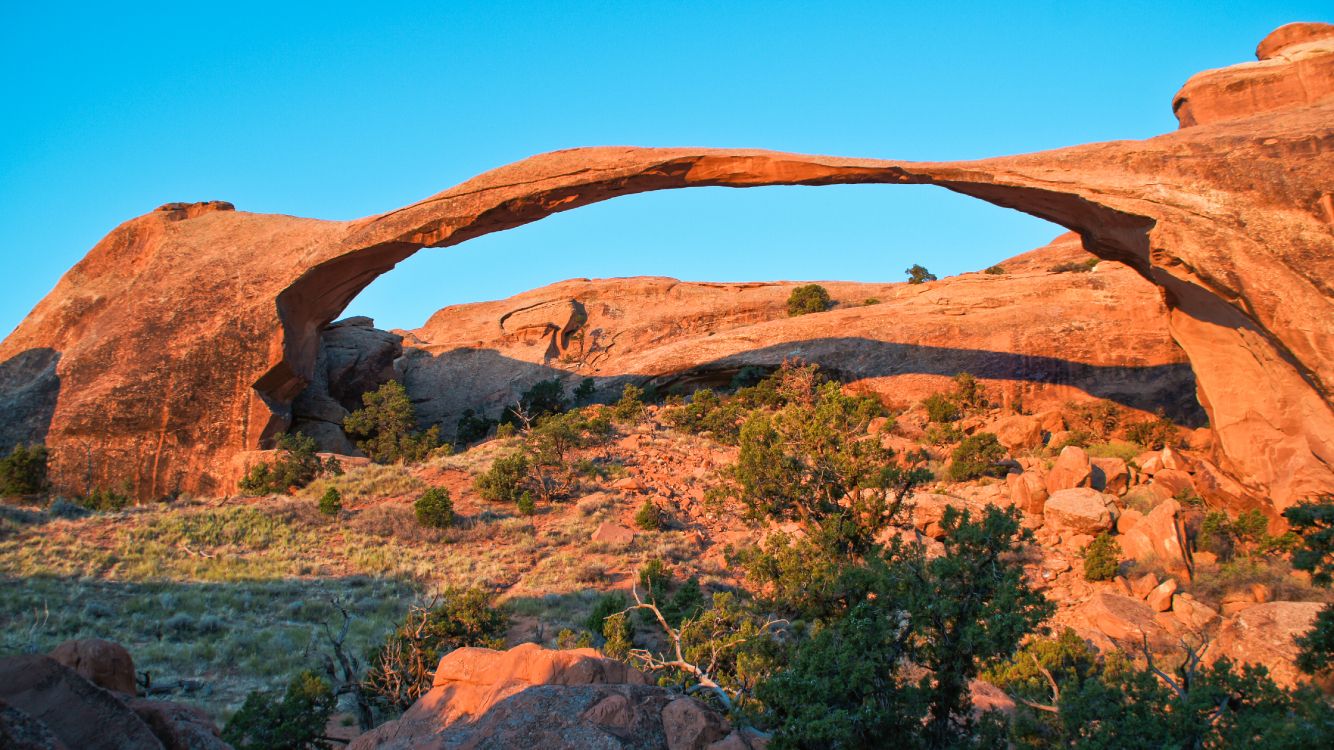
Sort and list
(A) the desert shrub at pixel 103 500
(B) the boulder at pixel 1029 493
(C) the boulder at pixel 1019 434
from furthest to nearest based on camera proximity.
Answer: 1. (C) the boulder at pixel 1019 434
2. (A) the desert shrub at pixel 103 500
3. (B) the boulder at pixel 1029 493

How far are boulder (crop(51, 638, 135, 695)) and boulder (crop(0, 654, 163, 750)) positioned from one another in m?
1.61

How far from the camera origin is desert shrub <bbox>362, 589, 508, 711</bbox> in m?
8.72

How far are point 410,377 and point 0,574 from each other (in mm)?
18414

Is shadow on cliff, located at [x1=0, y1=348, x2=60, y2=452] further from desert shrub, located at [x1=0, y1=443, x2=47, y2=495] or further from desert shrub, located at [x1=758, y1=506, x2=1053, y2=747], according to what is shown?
desert shrub, located at [x1=758, y1=506, x2=1053, y2=747]

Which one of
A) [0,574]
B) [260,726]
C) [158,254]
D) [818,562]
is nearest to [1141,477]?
[818,562]

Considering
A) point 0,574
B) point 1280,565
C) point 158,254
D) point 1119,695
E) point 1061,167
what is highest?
point 158,254

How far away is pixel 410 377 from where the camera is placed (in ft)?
98.6

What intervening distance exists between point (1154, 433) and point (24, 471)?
2381cm

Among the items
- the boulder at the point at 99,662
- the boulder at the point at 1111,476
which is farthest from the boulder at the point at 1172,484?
the boulder at the point at 99,662

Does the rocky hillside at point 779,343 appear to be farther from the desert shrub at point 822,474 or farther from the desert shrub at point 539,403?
the desert shrub at point 822,474

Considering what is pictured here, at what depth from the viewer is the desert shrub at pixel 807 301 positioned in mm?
30031

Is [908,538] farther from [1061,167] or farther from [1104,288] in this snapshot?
[1104,288]

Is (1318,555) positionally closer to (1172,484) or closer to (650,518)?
(1172,484)

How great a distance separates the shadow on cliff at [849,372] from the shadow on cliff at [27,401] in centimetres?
1134
